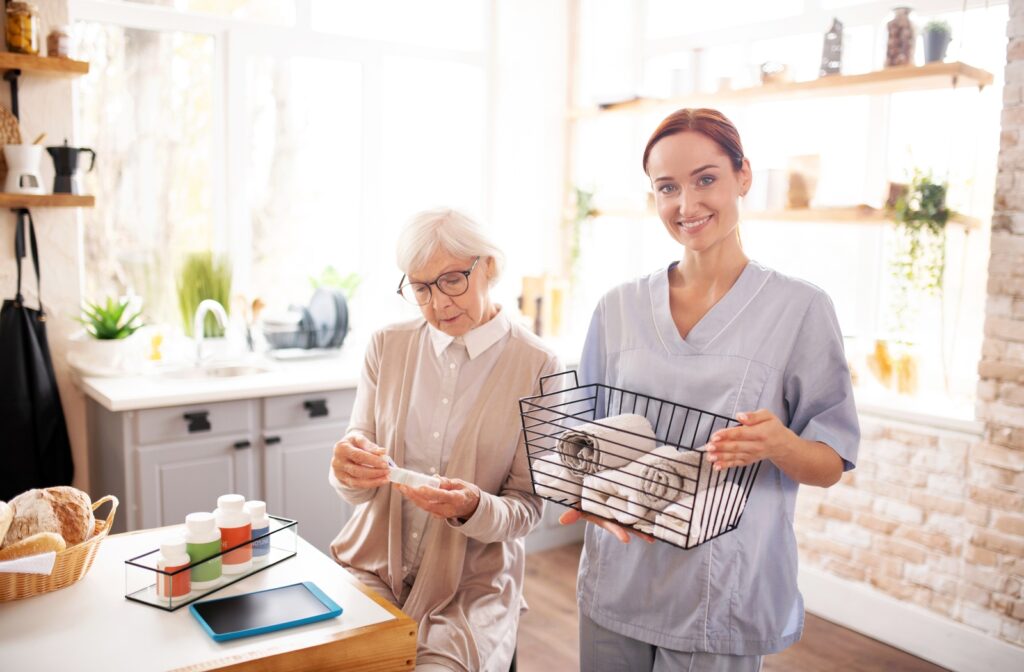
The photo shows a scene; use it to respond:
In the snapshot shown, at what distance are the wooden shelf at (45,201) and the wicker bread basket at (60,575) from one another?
5.78 feet

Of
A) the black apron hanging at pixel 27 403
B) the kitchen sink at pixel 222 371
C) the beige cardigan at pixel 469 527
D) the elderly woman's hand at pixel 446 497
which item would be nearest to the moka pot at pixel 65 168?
the black apron hanging at pixel 27 403

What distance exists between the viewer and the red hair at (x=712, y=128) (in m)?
1.47

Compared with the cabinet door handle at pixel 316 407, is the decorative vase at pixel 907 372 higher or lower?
higher

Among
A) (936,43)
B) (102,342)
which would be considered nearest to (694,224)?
(936,43)

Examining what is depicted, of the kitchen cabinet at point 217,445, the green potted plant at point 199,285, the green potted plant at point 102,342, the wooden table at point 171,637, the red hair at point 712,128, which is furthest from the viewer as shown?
the green potted plant at point 199,285

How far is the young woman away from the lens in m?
1.43

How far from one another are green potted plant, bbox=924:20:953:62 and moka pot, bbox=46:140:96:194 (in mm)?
2784

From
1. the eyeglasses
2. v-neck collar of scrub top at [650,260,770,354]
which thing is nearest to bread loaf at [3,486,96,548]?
the eyeglasses

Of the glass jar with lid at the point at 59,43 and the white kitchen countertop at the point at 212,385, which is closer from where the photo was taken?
the white kitchen countertop at the point at 212,385

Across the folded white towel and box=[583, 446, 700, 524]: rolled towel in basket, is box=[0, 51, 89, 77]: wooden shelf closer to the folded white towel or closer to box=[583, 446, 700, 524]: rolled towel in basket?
box=[583, 446, 700, 524]: rolled towel in basket

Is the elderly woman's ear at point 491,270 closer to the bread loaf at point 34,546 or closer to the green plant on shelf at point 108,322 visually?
the bread loaf at point 34,546

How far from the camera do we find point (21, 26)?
281 centimetres

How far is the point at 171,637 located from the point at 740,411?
3.05 feet

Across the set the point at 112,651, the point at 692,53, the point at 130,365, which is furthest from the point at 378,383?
the point at 692,53
